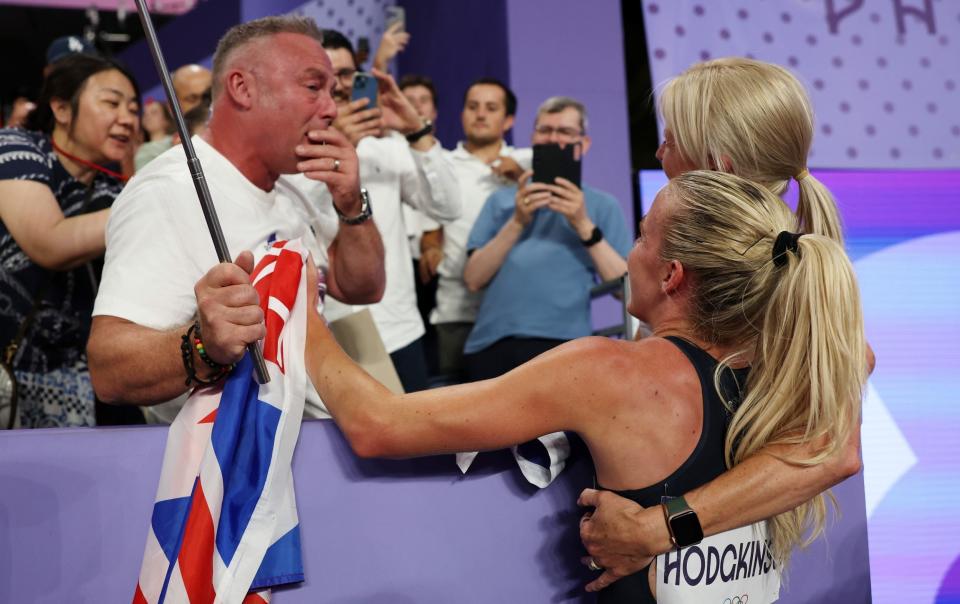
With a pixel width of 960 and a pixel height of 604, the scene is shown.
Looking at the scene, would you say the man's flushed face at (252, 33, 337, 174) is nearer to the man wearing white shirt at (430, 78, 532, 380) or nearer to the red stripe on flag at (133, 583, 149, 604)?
the red stripe on flag at (133, 583, 149, 604)

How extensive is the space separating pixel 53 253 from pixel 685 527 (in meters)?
1.82

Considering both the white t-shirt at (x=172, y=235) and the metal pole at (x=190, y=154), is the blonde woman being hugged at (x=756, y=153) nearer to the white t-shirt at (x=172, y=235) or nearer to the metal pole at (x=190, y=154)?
the metal pole at (x=190, y=154)

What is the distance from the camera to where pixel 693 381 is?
1.71 m

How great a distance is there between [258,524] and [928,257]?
2.72 meters

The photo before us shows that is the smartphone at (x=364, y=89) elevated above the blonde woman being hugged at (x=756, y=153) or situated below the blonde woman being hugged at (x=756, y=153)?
above

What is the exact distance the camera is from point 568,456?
1861mm

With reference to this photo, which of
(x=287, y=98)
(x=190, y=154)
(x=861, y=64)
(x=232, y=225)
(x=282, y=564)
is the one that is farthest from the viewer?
(x=861, y=64)

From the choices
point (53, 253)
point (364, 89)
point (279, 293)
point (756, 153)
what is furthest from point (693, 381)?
point (364, 89)

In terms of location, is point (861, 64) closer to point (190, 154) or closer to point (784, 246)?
point (784, 246)

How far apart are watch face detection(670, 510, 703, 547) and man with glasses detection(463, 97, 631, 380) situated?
6.93ft

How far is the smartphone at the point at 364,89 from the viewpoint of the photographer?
3492mm

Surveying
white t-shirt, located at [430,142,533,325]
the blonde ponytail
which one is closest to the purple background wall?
white t-shirt, located at [430,142,533,325]

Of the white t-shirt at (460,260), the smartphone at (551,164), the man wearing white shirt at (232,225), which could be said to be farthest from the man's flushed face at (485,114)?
the man wearing white shirt at (232,225)

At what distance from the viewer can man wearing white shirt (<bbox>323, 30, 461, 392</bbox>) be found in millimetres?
3650
